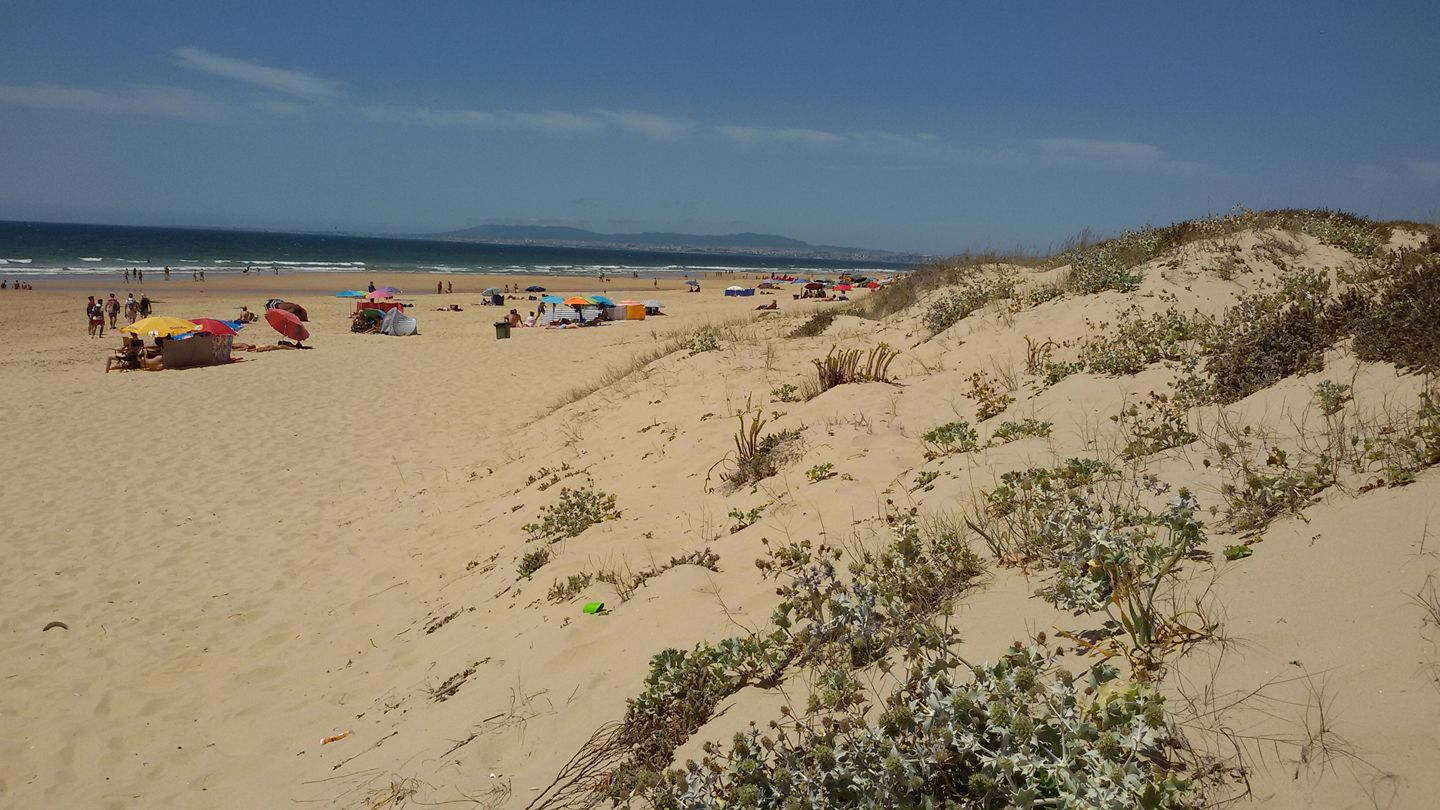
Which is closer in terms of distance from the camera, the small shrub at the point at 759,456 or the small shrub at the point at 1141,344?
the small shrub at the point at 759,456

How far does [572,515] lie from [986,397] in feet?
12.6

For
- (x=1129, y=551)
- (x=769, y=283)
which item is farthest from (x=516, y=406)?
(x=769, y=283)

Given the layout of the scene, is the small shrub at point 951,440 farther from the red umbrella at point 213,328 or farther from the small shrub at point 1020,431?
the red umbrella at point 213,328

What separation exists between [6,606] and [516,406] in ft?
24.7

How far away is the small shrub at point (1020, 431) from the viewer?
5.50 metres

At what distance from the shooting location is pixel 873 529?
15.3ft

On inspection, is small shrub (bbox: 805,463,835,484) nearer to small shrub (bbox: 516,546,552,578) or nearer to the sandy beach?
the sandy beach

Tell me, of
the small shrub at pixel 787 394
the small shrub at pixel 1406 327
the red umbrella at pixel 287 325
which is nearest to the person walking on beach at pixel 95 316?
the red umbrella at pixel 287 325

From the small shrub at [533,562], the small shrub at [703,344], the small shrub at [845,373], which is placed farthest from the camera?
the small shrub at [703,344]

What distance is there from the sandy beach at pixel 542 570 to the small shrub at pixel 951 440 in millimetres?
134

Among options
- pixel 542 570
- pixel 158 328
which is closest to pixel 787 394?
pixel 542 570

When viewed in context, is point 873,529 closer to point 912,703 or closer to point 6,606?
point 912,703

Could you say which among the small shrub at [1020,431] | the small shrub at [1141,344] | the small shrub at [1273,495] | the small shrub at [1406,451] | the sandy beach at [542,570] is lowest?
the sandy beach at [542,570]

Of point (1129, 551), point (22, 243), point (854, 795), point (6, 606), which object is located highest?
point (22, 243)
